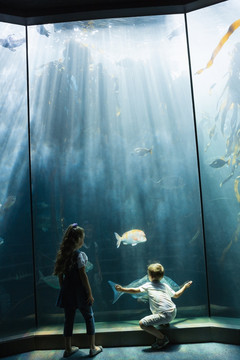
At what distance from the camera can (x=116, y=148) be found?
442cm

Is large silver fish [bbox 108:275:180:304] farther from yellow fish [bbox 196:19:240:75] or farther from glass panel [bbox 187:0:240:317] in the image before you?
yellow fish [bbox 196:19:240:75]

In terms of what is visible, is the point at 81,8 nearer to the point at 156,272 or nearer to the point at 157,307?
the point at 156,272

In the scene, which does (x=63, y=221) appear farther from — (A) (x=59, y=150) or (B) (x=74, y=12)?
(B) (x=74, y=12)

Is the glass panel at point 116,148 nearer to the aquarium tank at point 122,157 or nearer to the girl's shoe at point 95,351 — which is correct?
the aquarium tank at point 122,157

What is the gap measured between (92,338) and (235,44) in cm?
405

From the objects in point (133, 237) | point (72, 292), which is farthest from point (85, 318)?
point (133, 237)

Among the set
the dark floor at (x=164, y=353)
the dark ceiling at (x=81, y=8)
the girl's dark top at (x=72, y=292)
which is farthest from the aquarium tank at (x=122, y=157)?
the girl's dark top at (x=72, y=292)

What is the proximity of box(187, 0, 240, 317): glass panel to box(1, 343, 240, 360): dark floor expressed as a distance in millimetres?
735

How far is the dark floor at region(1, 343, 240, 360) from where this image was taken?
9.70 feet

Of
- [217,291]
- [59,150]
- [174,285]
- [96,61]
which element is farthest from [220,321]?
[96,61]

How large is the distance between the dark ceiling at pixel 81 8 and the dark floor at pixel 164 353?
434 centimetres

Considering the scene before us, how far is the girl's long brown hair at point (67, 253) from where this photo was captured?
3115 millimetres

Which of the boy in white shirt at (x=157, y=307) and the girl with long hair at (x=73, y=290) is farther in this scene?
the boy in white shirt at (x=157, y=307)

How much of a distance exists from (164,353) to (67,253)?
1.43 metres
